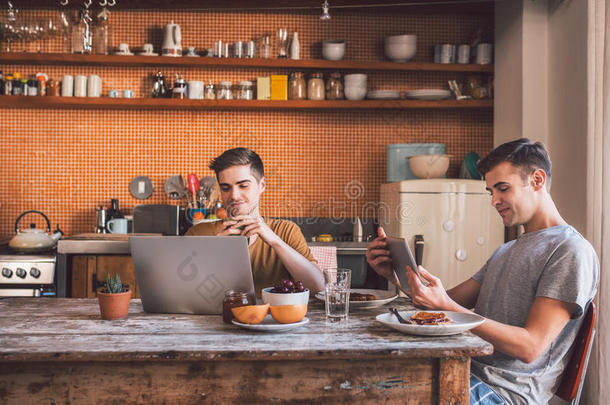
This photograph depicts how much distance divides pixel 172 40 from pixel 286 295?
278 centimetres

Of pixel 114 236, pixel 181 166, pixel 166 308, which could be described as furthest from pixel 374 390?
pixel 181 166

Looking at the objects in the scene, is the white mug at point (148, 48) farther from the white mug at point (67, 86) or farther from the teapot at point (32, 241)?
the teapot at point (32, 241)

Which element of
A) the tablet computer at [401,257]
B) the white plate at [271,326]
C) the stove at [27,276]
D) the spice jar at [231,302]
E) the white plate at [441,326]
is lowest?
the stove at [27,276]

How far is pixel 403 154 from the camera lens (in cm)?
368

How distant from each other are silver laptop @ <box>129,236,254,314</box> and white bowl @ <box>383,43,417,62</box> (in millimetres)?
2625

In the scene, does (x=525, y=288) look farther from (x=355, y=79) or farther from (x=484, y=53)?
(x=484, y=53)

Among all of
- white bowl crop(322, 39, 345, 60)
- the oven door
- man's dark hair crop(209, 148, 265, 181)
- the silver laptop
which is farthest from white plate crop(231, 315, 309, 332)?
white bowl crop(322, 39, 345, 60)

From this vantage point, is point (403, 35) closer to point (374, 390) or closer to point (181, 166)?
point (181, 166)

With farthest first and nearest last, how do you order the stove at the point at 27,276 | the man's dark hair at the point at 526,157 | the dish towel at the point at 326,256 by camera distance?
the stove at the point at 27,276 < the dish towel at the point at 326,256 < the man's dark hair at the point at 526,157

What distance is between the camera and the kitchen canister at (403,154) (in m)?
3.63

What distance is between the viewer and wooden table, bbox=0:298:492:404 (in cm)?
119

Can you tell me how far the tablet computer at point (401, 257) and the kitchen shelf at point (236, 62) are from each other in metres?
2.14

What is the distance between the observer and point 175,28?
3.70m

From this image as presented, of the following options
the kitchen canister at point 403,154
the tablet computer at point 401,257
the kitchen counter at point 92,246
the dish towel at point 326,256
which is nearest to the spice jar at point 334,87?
the kitchen canister at point 403,154
